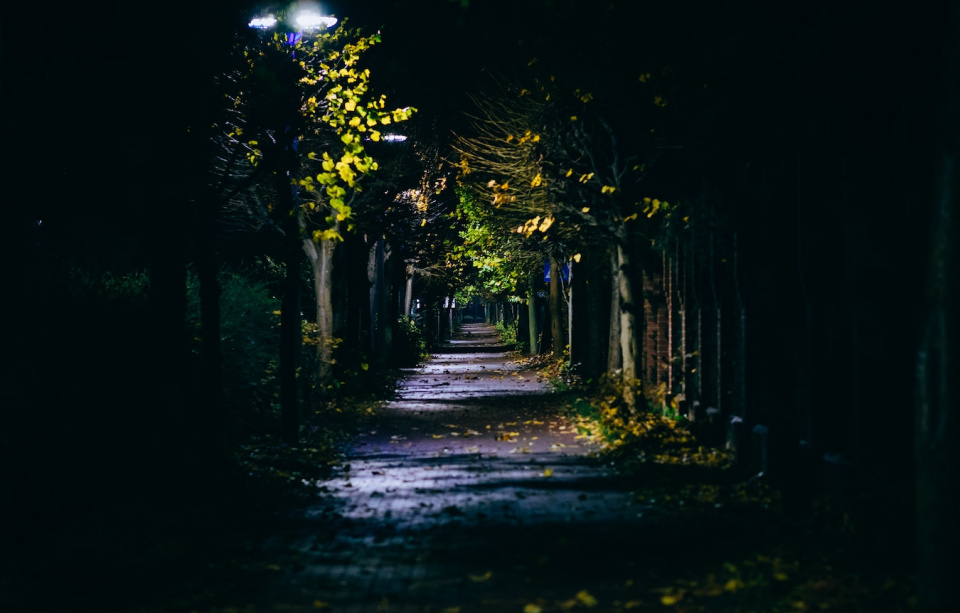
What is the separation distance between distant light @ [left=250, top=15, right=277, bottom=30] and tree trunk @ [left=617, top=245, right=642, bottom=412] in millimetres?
6997

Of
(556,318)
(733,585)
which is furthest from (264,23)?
(556,318)

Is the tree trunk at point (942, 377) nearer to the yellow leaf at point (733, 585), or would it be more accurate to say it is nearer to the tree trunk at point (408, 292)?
the yellow leaf at point (733, 585)

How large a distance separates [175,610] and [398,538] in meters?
2.55

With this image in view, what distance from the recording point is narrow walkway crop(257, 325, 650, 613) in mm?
6398

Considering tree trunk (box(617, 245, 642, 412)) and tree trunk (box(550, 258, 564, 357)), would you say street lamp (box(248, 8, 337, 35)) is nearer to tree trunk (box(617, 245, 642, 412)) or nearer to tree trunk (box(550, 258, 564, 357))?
tree trunk (box(617, 245, 642, 412))

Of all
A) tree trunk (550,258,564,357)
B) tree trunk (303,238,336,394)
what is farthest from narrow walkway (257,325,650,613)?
tree trunk (550,258,564,357)

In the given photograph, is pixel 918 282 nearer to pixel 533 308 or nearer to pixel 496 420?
pixel 496 420

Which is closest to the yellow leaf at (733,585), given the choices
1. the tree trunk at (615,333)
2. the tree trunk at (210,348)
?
the tree trunk at (210,348)

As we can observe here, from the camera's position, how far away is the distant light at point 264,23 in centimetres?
1326

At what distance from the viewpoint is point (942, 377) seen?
477 centimetres

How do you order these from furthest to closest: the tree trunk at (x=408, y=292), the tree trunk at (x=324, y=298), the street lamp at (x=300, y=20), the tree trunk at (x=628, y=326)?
1. the tree trunk at (x=408, y=292)
2. the tree trunk at (x=324, y=298)
3. the tree trunk at (x=628, y=326)
4. the street lamp at (x=300, y=20)

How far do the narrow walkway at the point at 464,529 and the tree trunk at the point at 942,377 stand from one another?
1943mm

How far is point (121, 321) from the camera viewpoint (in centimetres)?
1180

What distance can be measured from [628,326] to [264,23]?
7.85 meters
